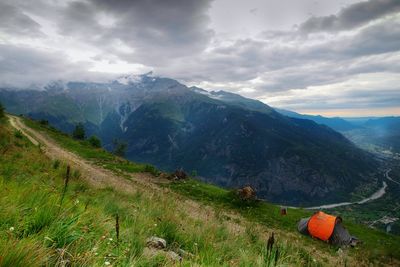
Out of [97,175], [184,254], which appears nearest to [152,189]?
[97,175]

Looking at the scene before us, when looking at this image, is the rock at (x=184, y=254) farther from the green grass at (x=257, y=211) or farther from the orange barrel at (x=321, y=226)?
the orange barrel at (x=321, y=226)

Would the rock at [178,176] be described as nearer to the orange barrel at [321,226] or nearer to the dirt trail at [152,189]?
the dirt trail at [152,189]

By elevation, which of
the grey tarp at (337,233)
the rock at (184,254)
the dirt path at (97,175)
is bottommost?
the grey tarp at (337,233)

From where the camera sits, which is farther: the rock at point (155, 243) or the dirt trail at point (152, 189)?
the dirt trail at point (152, 189)

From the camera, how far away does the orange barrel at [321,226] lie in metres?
24.5

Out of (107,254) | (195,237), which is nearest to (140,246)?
(107,254)

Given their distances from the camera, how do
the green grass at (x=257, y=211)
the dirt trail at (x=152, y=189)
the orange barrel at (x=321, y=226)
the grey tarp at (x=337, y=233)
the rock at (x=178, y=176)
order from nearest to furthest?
the dirt trail at (x=152, y=189) < the grey tarp at (x=337, y=233) < the orange barrel at (x=321, y=226) < the green grass at (x=257, y=211) < the rock at (x=178, y=176)

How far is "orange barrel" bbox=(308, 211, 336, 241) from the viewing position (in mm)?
24500

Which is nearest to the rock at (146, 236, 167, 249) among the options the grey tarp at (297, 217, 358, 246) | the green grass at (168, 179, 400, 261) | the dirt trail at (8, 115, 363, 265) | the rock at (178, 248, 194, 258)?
the rock at (178, 248, 194, 258)

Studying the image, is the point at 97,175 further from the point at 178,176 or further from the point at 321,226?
the point at 321,226

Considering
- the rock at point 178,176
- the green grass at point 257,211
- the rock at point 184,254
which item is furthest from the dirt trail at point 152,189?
the rock at point 184,254

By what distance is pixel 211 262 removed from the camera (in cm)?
505

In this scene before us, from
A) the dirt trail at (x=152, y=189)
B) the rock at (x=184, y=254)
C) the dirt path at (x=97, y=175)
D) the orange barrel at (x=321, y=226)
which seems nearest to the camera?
the rock at (x=184, y=254)

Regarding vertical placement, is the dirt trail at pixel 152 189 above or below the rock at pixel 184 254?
below
